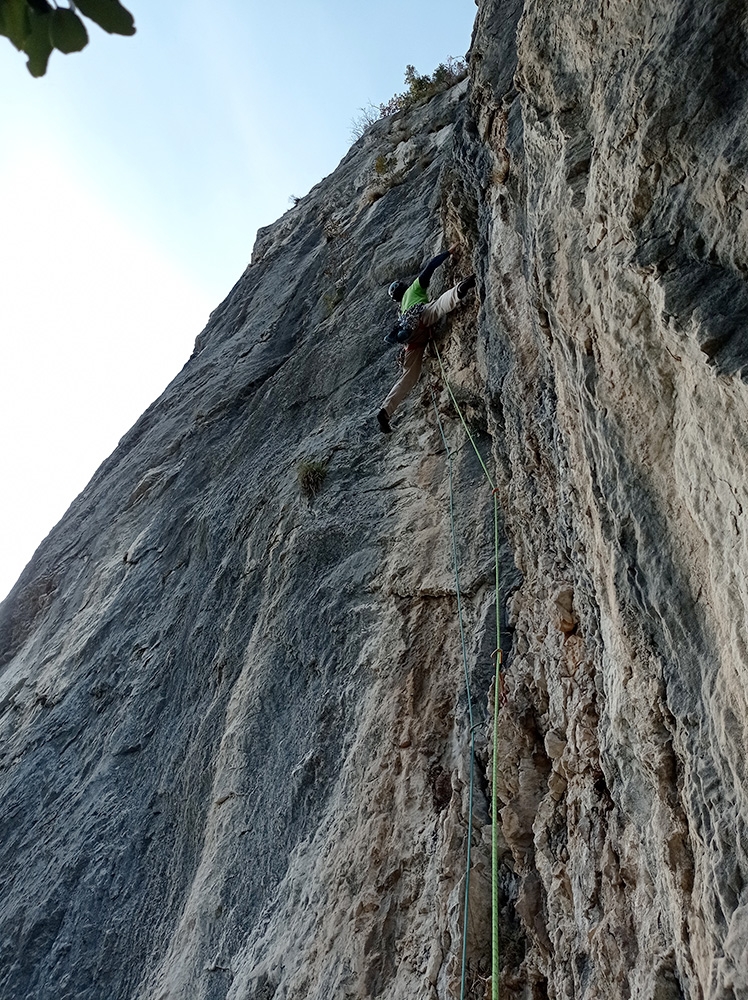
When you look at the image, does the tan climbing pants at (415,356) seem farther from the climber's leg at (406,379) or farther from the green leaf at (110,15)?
the green leaf at (110,15)

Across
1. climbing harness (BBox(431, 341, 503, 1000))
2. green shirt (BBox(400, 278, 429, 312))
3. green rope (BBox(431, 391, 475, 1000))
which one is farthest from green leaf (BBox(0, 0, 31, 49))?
green shirt (BBox(400, 278, 429, 312))

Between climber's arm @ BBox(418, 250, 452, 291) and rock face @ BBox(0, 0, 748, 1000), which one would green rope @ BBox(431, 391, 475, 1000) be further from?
climber's arm @ BBox(418, 250, 452, 291)

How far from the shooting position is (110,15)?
4.49ft

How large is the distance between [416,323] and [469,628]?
10.6 feet

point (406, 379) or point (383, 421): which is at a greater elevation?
point (406, 379)

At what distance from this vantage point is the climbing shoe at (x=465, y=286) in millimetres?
6965

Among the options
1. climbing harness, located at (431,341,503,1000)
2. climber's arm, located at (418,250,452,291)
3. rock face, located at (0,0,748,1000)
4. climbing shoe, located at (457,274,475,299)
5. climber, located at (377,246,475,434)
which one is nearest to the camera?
rock face, located at (0,0,748,1000)

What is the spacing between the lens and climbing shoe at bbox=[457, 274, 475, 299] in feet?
22.9

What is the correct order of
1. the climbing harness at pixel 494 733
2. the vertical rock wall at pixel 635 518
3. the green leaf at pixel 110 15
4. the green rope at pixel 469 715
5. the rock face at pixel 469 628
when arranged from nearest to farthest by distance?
1. the green leaf at pixel 110 15
2. the vertical rock wall at pixel 635 518
3. the rock face at pixel 469 628
4. the climbing harness at pixel 494 733
5. the green rope at pixel 469 715

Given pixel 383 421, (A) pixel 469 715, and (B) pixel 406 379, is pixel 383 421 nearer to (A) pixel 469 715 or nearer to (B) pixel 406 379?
(B) pixel 406 379

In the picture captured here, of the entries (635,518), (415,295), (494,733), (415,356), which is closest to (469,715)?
(494,733)

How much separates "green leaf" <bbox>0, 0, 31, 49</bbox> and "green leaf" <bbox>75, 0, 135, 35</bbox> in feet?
0.40

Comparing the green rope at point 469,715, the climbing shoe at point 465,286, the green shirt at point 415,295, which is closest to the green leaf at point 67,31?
the green rope at point 469,715

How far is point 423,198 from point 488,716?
23.6ft
